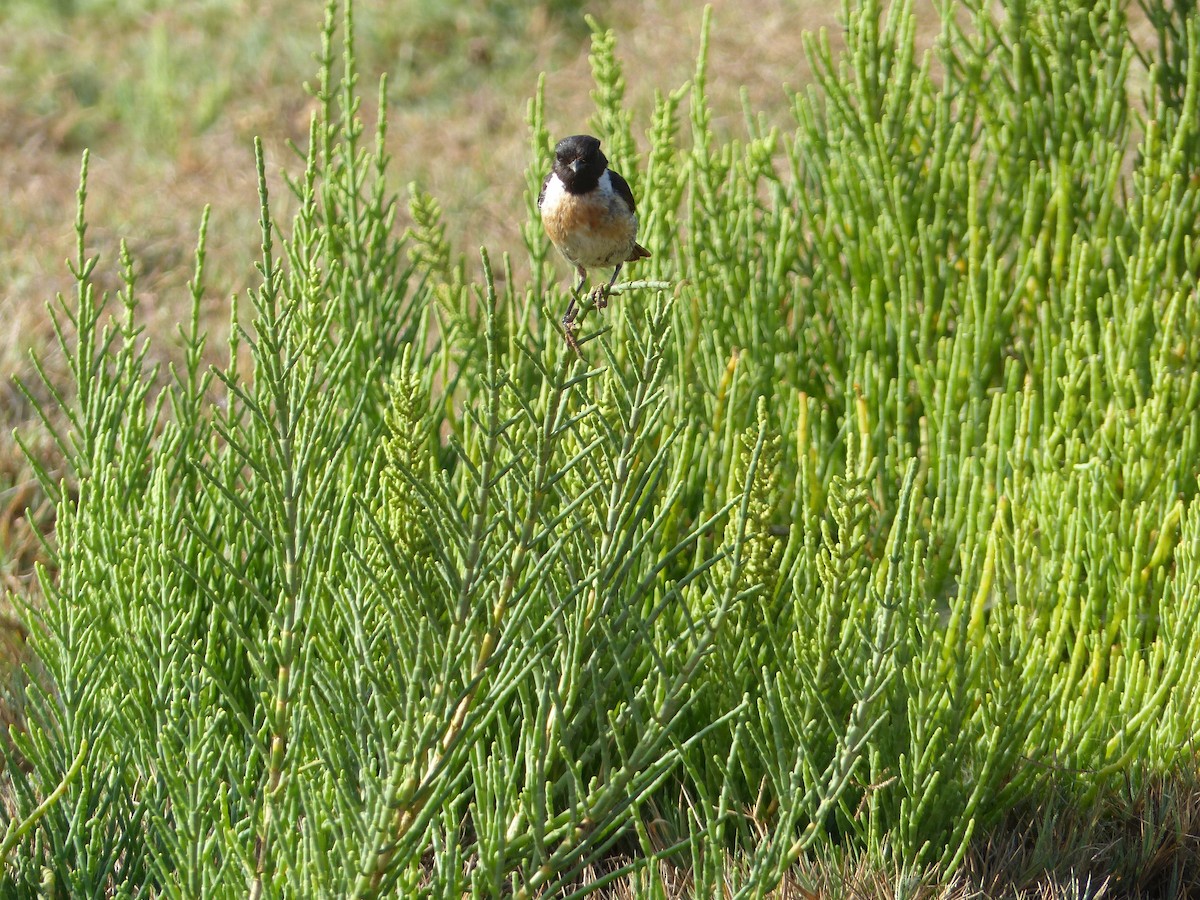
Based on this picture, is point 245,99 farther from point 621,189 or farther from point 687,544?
point 687,544

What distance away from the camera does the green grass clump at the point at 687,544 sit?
167 cm

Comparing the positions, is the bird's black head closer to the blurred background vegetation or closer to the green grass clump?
the green grass clump

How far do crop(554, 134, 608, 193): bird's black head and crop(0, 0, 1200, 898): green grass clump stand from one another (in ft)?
0.82

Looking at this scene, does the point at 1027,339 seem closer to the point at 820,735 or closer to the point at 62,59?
the point at 820,735

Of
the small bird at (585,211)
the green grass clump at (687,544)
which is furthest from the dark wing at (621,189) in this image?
the green grass clump at (687,544)

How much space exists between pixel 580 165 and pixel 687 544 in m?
0.69

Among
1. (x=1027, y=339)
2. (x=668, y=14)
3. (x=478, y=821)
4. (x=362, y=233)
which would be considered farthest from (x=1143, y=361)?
(x=668, y=14)

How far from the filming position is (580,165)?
2123 mm

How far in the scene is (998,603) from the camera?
95.2 inches

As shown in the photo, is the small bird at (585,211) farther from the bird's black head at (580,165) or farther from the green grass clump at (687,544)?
the green grass clump at (687,544)

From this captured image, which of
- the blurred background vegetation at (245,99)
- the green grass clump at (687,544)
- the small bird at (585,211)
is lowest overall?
the green grass clump at (687,544)

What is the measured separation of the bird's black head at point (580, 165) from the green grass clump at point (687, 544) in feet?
0.82

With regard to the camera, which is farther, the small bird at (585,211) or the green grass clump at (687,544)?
the small bird at (585,211)

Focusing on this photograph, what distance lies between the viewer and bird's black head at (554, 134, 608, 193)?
2131 mm
